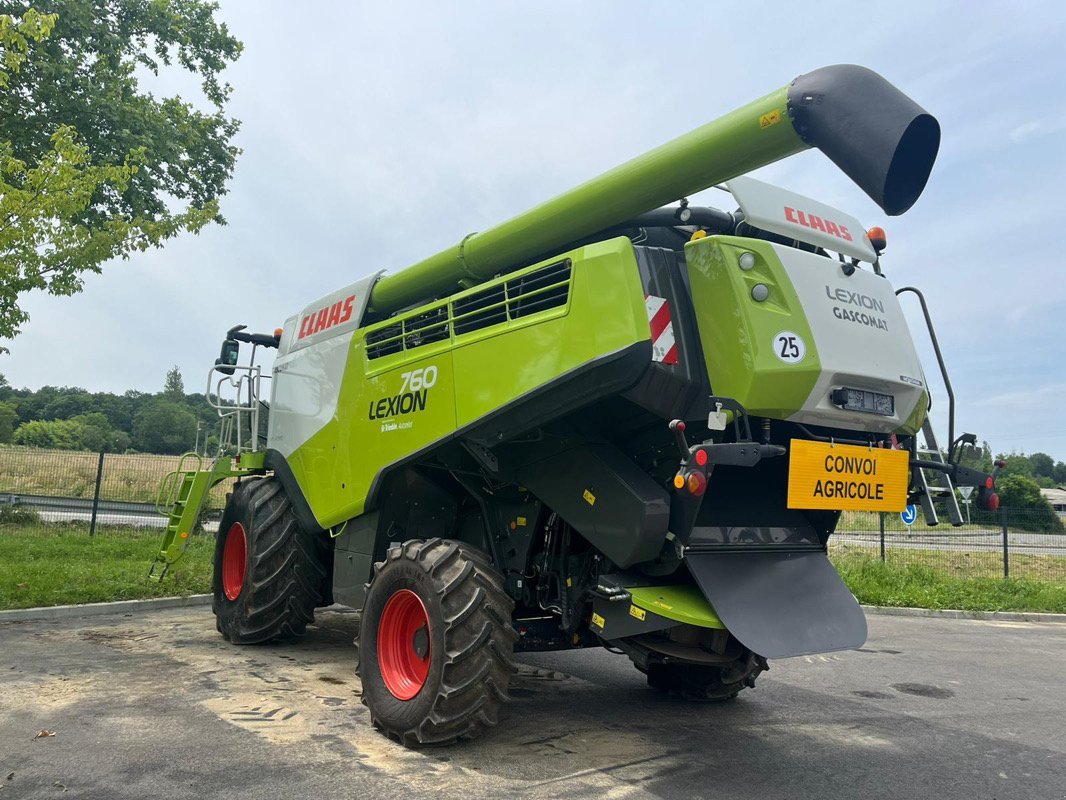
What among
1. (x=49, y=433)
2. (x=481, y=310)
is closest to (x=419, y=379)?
(x=481, y=310)

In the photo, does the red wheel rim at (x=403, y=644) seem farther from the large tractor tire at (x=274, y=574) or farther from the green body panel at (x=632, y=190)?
the green body panel at (x=632, y=190)

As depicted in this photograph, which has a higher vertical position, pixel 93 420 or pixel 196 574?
pixel 93 420

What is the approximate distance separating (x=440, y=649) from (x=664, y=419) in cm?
169

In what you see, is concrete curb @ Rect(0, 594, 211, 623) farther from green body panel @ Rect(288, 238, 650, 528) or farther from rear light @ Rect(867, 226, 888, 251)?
rear light @ Rect(867, 226, 888, 251)

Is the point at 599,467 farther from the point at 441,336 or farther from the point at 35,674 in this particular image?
the point at 35,674

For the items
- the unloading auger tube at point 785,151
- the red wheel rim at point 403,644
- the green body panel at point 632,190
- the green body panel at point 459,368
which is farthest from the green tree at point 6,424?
the unloading auger tube at point 785,151

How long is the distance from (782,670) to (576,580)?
3.25 meters

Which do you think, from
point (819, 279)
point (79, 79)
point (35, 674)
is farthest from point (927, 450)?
point (79, 79)

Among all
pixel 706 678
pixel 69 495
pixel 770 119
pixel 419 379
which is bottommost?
pixel 706 678

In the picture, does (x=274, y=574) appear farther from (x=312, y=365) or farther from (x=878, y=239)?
(x=878, y=239)

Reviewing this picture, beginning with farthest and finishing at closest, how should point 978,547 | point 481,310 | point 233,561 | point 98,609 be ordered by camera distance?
point 978,547 < point 98,609 < point 233,561 < point 481,310

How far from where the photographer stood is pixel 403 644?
478cm

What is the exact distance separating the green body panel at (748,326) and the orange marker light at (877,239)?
1115mm

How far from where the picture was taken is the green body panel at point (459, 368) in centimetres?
386
